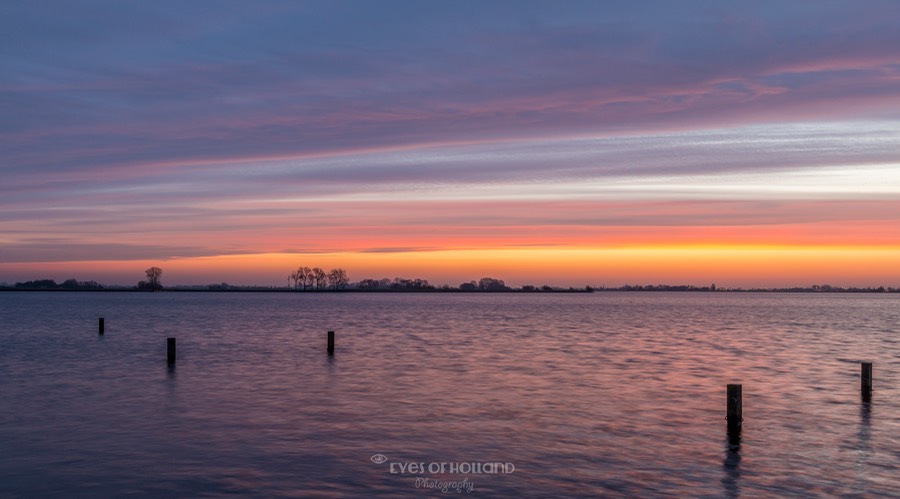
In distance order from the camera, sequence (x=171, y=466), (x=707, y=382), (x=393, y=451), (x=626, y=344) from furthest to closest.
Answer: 1. (x=626, y=344)
2. (x=707, y=382)
3. (x=393, y=451)
4. (x=171, y=466)

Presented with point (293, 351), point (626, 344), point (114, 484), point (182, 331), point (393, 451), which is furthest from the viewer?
point (182, 331)

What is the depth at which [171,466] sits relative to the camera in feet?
63.1

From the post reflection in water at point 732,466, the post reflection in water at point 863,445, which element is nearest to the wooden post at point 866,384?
the post reflection in water at point 863,445

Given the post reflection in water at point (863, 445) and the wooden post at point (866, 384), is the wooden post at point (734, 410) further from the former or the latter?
the wooden post at point (866, 384)

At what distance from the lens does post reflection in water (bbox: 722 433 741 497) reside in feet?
57.6

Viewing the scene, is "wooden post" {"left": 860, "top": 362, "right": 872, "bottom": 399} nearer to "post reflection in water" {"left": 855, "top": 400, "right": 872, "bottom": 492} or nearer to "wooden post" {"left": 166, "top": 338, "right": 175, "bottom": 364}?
"post reflection in water" {"left": 855, "top": 400, "right": 872, "bottom": 492}

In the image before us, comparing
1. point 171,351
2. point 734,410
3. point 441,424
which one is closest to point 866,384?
point 734,410

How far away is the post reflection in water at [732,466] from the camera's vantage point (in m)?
17.6

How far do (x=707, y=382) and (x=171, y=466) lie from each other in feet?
80.0

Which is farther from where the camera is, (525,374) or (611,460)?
(525,374)

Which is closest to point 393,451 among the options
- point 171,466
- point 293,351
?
point 171,466

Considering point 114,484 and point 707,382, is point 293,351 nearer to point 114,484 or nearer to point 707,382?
point 707,382

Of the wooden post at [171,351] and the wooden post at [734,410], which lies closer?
the wooden post at [734,410]

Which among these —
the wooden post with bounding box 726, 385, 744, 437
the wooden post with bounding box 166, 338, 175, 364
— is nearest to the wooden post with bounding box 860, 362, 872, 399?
the wooden post with bounding box 726, 385, 744, 437
